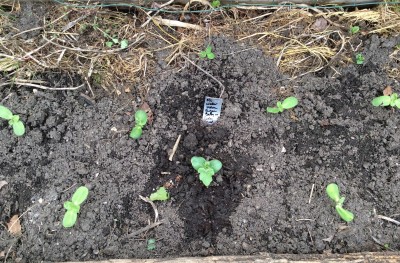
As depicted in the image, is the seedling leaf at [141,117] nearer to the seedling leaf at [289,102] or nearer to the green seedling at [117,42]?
the green seedling at [117,42]

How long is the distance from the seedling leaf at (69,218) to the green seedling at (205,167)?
60 centimetres

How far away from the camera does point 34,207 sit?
1.91 metres

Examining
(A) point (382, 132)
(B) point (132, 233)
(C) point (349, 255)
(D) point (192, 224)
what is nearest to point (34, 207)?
(B) point (132, 233)

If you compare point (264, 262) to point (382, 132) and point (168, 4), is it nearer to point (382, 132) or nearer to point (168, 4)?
point (382, 132)

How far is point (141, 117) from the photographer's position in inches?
77.0

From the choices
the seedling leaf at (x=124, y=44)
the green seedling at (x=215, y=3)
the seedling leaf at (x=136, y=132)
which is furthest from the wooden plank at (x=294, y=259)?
the green seedling at (x=215, y=3)

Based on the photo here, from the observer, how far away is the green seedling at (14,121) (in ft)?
6.32

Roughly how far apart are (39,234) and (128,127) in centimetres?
68

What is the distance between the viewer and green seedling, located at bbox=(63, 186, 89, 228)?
1.78 metres

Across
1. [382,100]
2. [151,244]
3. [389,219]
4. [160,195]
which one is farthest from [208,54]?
[389,219]

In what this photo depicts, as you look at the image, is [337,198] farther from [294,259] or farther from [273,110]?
[273,110]

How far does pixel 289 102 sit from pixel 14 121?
1.41 metres

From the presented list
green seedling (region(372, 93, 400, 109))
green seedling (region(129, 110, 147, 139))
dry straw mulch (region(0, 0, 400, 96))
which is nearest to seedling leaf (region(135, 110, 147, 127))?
green seedling (region(129, 110, 147, 139))

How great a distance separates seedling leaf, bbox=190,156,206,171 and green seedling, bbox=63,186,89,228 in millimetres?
517
